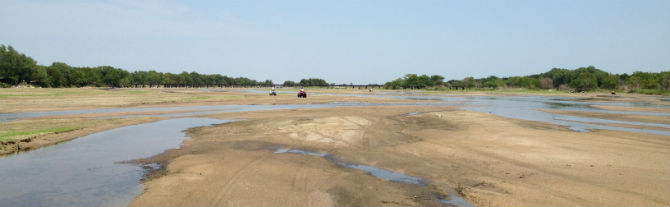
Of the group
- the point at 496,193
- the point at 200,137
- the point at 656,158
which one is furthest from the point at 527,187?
the point at 200,137

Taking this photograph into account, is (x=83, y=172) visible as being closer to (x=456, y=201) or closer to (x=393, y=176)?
(x=393, y=176)

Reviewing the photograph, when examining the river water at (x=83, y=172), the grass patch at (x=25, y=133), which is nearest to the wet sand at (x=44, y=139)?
the grass patch at (x=25, y=133)

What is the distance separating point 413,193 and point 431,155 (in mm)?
5033

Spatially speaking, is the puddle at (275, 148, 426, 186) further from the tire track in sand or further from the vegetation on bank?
the vegetation on bank

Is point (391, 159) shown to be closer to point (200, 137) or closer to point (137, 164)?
point (137, 164)

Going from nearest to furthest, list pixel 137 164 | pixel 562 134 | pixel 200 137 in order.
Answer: pixel 137 164, pixel 200 137, pixel 562 134

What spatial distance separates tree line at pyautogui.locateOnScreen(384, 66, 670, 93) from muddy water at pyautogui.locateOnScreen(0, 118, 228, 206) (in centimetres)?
13904

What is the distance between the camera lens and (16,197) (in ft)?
27.0

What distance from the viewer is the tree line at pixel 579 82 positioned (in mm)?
118062

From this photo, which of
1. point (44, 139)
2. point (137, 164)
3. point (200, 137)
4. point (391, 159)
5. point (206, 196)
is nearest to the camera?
point (206, 196)

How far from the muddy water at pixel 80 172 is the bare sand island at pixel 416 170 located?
0.81 meters

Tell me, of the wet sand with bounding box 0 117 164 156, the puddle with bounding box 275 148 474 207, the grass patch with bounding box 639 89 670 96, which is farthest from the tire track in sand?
the grass patch with bounding box 639 89 670 96

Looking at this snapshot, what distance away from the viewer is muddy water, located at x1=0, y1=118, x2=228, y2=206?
818cm

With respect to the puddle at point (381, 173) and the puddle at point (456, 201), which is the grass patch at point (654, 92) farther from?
the puddle at point (456, 201)
